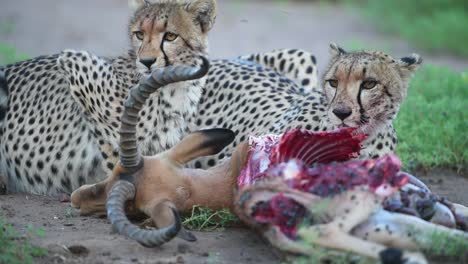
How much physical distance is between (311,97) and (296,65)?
1.07 meters

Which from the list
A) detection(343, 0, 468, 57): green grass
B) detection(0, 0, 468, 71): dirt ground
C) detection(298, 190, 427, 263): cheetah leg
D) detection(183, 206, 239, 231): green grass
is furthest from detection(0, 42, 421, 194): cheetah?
detection(343, 0, 468, 57): green grass

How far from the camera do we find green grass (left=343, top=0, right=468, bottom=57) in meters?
11.1

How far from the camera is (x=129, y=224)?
4004mm

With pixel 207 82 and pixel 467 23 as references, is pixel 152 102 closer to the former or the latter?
pixel 207 82

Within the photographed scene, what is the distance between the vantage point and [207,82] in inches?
247

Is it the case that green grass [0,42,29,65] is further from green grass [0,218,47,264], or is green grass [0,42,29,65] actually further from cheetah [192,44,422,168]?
green grass [0,218,47,264]

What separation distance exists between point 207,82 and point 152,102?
2.56 ft

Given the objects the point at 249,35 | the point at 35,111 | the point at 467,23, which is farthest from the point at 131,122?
the point at 467,23

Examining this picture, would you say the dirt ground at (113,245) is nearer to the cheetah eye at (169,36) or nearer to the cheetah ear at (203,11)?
the cheetah eye at (169,36)

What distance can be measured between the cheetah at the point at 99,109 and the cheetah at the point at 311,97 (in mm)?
344

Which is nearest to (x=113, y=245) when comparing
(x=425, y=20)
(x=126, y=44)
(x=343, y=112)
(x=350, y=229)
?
(x=350, y=229)

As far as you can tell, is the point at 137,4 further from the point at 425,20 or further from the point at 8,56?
the point at 425,20

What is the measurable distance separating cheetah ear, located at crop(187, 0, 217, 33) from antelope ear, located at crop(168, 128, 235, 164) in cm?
132

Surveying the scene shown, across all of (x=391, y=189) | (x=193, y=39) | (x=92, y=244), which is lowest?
(x=92, y=244)
